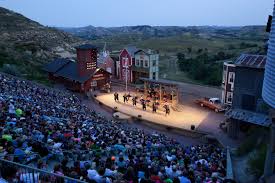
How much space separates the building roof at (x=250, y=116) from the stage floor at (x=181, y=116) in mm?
3926

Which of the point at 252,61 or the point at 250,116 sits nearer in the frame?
the point at 250,116

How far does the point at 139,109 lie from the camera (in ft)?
111

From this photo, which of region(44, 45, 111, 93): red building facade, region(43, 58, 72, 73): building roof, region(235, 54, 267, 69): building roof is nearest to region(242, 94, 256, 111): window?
region(235, 54, 267, 69): building roof

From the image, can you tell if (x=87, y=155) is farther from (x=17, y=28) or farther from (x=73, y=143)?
(x=17, y=28)

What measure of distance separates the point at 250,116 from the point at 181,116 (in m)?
9.59

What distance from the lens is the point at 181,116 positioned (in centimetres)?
3128

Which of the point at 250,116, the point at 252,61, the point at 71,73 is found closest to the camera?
the point at 250,116

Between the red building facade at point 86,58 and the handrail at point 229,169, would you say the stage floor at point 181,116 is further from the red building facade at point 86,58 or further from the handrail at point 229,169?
the handrail at point 229,169

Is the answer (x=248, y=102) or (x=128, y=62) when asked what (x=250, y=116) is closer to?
(x=248, y=102)

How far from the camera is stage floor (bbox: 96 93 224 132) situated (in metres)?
28.7

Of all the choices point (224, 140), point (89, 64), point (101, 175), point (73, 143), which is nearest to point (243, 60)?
point (224, 140)

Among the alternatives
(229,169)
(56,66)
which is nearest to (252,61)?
(229,169)

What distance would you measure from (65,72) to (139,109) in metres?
17.4

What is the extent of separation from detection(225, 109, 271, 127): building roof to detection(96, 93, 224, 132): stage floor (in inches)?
155
